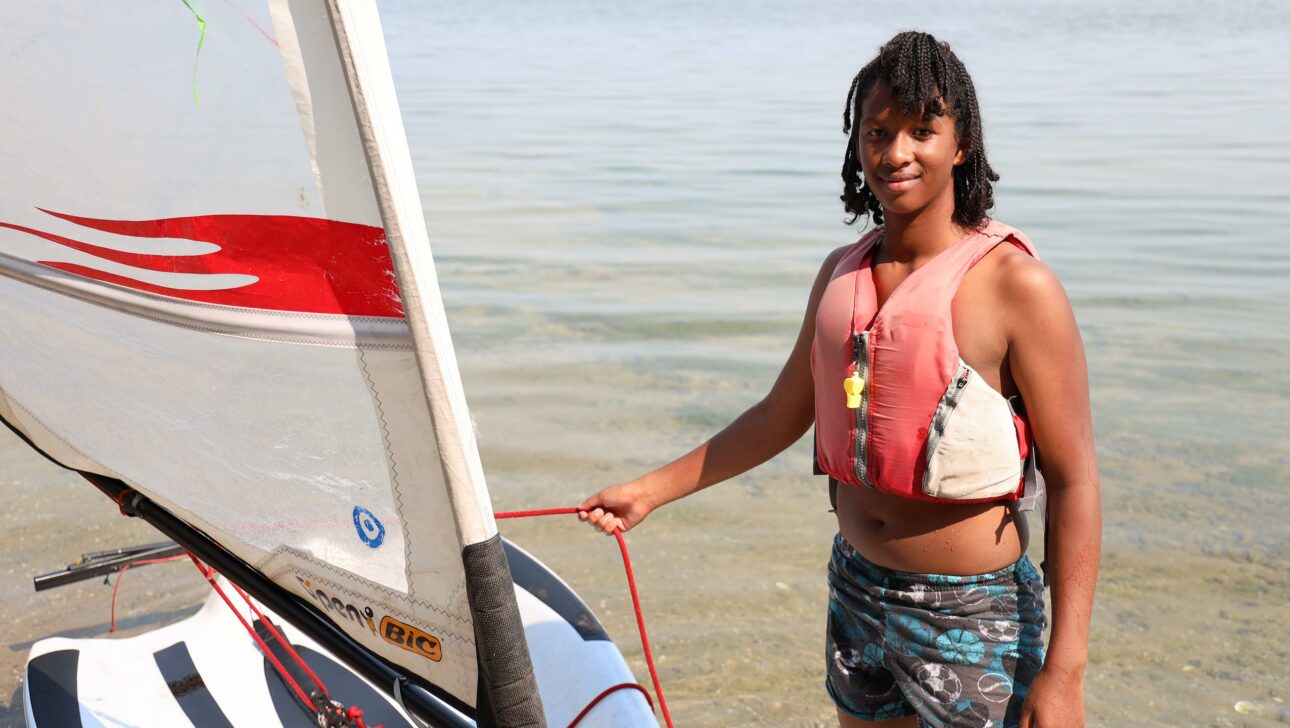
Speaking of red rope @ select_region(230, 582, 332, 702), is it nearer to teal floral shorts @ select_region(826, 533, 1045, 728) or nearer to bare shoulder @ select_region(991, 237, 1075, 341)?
teal floral shorts @ select_region(826, 533, 1045, 728)

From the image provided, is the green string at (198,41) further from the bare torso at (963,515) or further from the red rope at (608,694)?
the red rope at (608,694)

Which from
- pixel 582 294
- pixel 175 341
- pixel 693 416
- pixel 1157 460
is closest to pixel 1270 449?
pixel 1157 460

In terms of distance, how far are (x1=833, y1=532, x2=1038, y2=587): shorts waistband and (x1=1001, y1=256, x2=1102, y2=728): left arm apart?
0.13 meters

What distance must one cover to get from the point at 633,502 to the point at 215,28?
1.15 m

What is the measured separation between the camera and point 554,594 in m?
3.29

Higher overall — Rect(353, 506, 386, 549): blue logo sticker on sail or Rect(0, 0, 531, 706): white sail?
Rect(0, 0, 531, 706): white sail

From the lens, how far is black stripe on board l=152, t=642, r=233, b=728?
3.15 meters

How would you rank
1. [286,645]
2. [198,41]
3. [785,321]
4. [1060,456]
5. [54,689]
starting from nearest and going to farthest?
[198,41] → [1060,456] → [54,689] → [286,645] → [785,321]

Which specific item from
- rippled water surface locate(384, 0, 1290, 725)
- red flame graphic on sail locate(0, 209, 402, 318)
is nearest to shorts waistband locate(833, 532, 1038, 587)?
red flame graphic on sail locate(0, 209, 402, 318)

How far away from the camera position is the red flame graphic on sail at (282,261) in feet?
5.60

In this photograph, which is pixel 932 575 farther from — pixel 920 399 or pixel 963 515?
pixel 920 399

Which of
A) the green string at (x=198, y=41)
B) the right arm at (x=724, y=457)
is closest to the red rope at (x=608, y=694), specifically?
the right arm at (x=724, y=457)

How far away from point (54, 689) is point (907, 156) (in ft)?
7.89

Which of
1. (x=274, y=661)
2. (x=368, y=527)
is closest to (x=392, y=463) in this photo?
(x=368, y=527)
